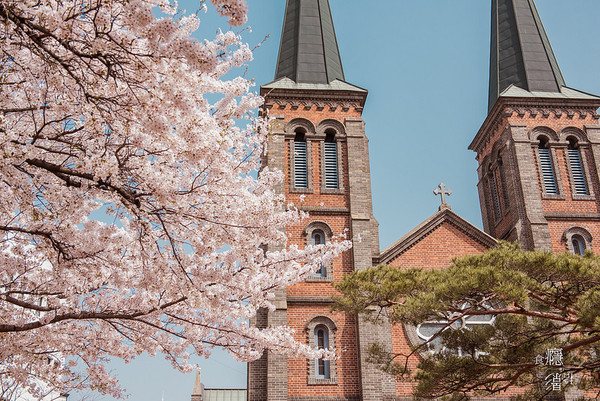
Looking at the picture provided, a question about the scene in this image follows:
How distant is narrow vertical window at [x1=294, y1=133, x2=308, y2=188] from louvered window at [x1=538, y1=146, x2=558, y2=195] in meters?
8.22

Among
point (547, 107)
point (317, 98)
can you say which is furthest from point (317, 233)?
point (547, 107)

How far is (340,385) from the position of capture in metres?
17.4

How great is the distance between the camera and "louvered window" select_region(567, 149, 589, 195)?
2138cm

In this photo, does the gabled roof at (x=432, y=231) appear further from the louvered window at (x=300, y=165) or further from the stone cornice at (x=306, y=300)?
the louvered window at (x=300, y=165)

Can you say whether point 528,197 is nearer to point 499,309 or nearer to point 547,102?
point 547,102

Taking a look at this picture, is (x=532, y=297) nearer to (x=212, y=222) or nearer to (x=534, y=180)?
(x=212, y=222)

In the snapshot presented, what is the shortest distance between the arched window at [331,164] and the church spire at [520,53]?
7329 millimetres

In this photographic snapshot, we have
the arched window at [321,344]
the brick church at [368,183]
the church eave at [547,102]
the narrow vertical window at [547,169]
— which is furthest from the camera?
the church eave at [547,102]

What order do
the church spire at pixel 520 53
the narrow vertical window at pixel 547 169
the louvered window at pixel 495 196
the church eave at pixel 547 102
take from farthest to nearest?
1. the church spire at pixel 520 53
2. the louvered window at pixel 495 196
3. the church eave at pixel 547 102
4. the narrow vertical window at pixel 547 169

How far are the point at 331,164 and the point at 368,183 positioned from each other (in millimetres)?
1397

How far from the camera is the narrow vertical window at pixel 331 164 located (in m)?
20.6

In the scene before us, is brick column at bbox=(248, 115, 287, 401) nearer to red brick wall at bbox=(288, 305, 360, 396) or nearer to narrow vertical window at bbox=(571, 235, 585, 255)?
red brick wall at bbox=(288, 305, 360, 396)

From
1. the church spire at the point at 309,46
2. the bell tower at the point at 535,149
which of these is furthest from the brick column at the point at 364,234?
the bell tower at the point at 535,149

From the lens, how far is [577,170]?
71.3ft
